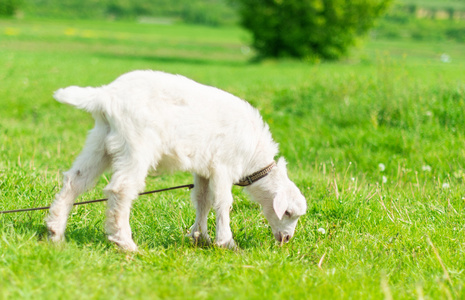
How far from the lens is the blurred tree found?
28.6 m

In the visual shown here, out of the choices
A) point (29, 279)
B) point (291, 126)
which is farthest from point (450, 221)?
point (291, 126)

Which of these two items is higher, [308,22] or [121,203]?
[308,22]

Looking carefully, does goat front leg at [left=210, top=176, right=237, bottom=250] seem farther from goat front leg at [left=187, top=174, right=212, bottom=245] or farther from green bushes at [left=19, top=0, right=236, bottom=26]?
green bushes at [left=19, top=0, right=236, bottom=26]

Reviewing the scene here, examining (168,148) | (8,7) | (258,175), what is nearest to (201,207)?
(258,175)

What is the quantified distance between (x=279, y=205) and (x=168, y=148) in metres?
1.04

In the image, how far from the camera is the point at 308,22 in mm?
29281

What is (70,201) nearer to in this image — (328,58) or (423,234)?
(423,234)

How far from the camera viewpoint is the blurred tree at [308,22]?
28.6m

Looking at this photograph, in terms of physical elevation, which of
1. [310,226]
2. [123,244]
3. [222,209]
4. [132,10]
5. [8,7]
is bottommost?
[132,10]

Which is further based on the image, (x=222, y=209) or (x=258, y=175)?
(x=258, y=175)

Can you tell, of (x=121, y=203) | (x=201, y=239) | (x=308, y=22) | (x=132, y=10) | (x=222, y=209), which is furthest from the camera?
(x=132, y=10)

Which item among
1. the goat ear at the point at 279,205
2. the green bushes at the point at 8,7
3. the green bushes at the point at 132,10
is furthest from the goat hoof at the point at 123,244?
the green bushes at the point at 132,10

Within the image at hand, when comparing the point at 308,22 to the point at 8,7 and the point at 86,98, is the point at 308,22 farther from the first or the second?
the point at 8,7

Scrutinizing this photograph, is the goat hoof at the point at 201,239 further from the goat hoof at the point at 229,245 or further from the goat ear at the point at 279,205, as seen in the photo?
the goat ear at the point at 279,205
